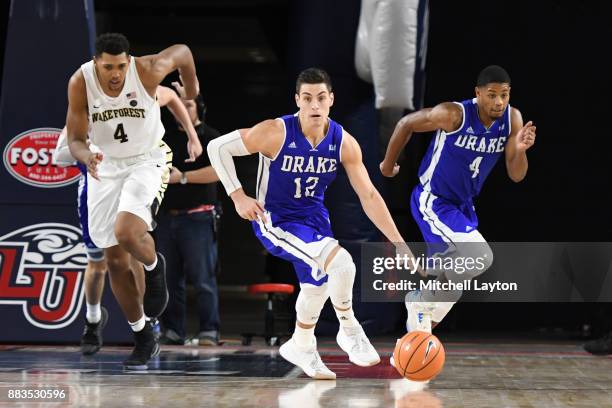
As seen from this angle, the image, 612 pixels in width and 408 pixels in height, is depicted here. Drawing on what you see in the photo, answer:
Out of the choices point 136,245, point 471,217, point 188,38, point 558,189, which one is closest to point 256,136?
point 136,245

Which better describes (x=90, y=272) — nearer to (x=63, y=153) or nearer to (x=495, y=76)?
(x=63, y=153)

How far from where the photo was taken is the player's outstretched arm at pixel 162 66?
650 cm

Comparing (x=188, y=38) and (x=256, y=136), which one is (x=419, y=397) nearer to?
(x=256, y=136)

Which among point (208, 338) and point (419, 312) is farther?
point (208, 338)

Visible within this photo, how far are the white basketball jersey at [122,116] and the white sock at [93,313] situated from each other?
1287 millimetres

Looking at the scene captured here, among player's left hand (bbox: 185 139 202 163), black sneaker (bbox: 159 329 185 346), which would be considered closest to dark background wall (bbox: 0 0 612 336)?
black sneaker (bbox: 159 329 185 346)

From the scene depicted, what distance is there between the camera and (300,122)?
5.96 meters

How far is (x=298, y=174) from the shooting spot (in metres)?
5.97

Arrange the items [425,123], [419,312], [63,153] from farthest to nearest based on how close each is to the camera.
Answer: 1. [63,153]
2. [425,123]
3. [419,312]

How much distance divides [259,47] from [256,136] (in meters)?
12.9

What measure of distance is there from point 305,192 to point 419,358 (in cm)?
118

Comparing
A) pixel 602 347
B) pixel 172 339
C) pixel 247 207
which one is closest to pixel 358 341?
pixel 247 207

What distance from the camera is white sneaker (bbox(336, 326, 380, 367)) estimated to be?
19.4ft
